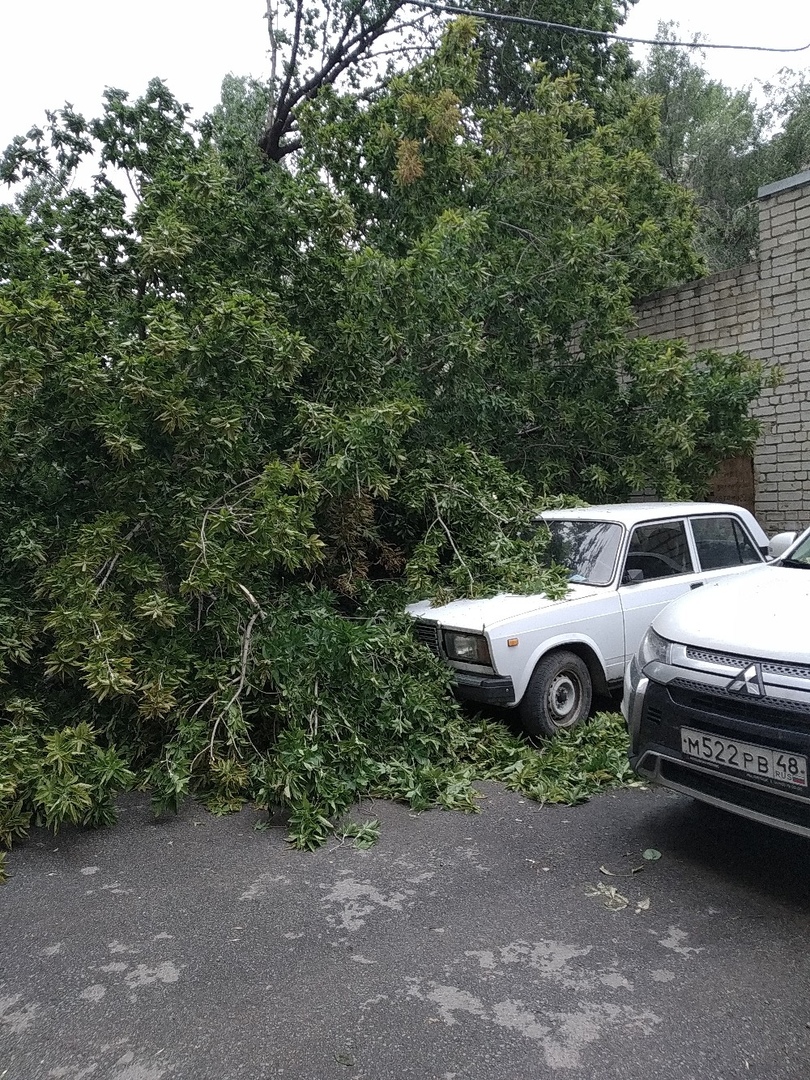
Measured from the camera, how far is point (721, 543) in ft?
22.2

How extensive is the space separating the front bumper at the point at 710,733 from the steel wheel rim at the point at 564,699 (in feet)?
5.33

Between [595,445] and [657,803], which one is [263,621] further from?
[595,445]

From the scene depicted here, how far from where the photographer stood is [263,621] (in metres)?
5.49

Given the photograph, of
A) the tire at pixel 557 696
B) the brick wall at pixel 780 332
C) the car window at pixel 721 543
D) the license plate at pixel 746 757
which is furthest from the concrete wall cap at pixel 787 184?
the license plate at pixel 746 757

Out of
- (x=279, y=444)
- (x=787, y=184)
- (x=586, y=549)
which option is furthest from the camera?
(x=787, y=184)

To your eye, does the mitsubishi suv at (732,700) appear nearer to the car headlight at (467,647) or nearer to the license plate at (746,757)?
the license plate at (746,757)

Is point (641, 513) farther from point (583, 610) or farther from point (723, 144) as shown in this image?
point (723, 144)

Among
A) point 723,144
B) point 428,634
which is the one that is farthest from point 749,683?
point 723,144

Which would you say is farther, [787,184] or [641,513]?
[787,184]

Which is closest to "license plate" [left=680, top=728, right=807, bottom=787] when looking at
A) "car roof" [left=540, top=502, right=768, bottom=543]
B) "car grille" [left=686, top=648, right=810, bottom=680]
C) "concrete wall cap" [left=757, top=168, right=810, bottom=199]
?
"car grille" [left=686, top=648, right=810, bottom=680]

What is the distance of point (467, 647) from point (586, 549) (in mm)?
1407

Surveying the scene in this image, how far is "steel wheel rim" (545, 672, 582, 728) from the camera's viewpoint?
5.72 m

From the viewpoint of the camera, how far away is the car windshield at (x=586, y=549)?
20.2 feet

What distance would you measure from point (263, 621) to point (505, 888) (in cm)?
247
